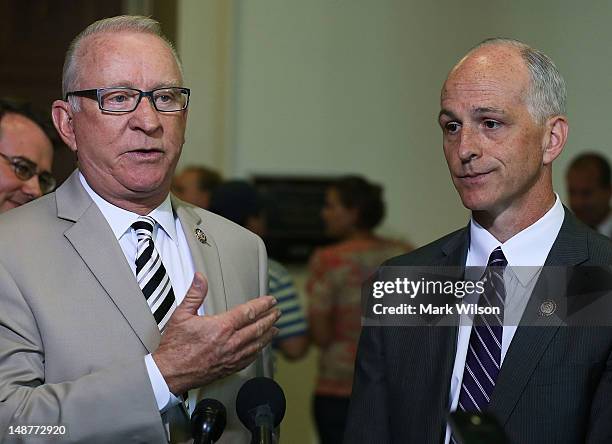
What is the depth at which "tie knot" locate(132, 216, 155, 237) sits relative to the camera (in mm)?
2117

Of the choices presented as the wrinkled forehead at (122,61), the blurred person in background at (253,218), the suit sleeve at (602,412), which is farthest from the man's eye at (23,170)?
the suit sleeve at (602,412)

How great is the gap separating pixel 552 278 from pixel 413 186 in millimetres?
3333

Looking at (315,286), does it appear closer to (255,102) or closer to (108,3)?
(255,102)

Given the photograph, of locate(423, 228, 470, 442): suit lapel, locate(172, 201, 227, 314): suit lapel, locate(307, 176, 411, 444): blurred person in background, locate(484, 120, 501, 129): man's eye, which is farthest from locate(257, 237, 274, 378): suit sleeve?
locate(307, 176, 411, 444): blurred person in background

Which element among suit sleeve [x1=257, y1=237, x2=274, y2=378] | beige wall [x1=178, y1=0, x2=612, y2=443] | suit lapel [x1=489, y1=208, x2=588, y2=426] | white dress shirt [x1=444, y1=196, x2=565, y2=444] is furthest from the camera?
beige wall [x1=178, y1=0, x2=612, y2=443]

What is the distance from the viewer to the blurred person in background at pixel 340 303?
4.43 meters

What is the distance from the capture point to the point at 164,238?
2.18 m

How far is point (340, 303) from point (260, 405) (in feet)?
8.82

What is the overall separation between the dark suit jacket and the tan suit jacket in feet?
0.90

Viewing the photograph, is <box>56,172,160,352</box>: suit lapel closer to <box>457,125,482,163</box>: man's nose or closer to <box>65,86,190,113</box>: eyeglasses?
<box>65,86,190,113</box>: eyeglasses

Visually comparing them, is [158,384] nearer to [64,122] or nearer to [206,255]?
[206,255]

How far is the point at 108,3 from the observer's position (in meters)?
4.33

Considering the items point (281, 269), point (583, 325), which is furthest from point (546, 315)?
point (281, 269)

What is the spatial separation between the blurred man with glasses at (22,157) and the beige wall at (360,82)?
2244 millimetres
